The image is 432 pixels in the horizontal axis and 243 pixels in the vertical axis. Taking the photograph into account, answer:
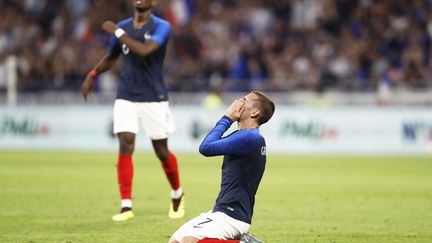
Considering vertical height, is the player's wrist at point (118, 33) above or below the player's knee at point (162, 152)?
above

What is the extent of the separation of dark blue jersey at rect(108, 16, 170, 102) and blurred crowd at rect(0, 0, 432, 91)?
13.6 metres

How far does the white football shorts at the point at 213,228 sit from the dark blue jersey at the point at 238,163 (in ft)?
0.19

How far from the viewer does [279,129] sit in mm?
24438

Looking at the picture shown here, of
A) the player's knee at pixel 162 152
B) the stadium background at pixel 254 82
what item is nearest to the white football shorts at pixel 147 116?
the player's knee at pixel 162 152

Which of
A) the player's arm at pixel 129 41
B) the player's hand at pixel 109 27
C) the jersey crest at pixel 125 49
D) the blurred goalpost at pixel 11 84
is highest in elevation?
the player's hand at pixel 109 27

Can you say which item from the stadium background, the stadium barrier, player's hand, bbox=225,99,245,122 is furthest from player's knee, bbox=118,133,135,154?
the stadium barrier

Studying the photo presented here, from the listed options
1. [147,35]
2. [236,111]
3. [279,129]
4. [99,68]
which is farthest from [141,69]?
[279,129]

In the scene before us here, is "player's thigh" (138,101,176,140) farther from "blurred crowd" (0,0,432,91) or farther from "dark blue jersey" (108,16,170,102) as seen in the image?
"blurred crowd" (0,0,432,91)

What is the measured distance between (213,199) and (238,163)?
561 cm

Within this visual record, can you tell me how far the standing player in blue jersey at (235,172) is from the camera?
7305 mm

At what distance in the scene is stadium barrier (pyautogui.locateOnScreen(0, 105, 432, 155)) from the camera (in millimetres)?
24000

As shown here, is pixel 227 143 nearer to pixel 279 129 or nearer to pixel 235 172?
pixel 235 172

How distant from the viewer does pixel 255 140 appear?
7379mm

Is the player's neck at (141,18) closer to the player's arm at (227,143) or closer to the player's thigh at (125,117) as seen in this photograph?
the player's thigh at (125,117)
